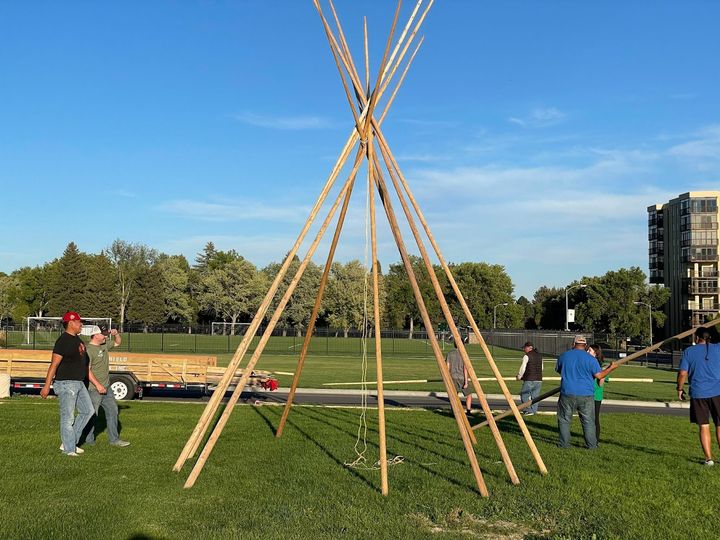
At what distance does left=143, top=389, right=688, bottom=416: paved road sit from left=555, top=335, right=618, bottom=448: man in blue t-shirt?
682 centimetres

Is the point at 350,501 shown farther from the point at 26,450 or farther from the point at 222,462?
the point at 26,450

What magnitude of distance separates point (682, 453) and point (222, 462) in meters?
6.57

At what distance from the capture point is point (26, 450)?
984 centimetres

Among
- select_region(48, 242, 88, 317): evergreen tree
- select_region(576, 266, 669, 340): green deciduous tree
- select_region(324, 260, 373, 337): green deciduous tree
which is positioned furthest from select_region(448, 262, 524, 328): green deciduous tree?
select_region(48, 242, 88, 317): evergreen tree

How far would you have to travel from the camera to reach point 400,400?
19.3 m

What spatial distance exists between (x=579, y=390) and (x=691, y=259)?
8630 centimetres

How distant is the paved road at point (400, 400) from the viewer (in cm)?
1781

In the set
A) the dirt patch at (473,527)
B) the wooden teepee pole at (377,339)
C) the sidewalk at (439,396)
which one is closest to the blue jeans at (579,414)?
the wooden teepee pole at (377,339)

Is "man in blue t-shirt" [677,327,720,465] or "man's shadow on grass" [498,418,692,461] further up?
"man in blue t-shirt" [677,327,720,465]

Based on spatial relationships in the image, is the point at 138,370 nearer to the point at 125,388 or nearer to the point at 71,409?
the point at 125,388

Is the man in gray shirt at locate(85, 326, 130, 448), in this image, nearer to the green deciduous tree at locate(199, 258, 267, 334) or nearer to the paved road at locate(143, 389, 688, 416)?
the paved road at locate(143, 389, 688, 416)

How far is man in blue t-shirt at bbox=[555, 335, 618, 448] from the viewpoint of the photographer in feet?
34.1

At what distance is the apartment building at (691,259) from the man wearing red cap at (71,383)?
84.3 metres

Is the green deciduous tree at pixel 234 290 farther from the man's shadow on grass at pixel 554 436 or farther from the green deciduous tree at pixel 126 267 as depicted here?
the man's shadow on grass at pixel 554 436
